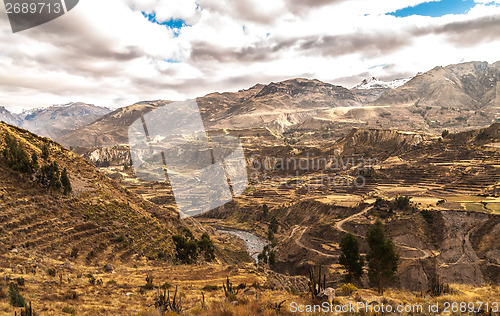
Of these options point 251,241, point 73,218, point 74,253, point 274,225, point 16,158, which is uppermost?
point 16,158

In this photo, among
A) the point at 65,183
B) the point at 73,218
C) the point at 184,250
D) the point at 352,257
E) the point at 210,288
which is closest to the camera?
the point at 210,288

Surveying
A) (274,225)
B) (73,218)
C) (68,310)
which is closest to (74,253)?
(73,218)

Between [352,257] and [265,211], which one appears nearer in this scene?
[352,257]

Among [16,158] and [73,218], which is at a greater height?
[16,158]

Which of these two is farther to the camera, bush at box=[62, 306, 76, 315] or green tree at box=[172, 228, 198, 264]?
green tree at box=[172, 228, 198, 264]

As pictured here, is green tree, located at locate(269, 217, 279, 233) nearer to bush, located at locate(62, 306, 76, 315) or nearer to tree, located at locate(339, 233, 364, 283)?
tree, located at locate(339, 233, 364, 283)

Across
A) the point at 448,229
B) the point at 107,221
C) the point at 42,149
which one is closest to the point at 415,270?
the point at 448,229

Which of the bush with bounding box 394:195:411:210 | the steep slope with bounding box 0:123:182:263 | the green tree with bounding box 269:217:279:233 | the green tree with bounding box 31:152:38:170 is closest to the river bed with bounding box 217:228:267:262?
the green tree with bounding box 269:217:279:233

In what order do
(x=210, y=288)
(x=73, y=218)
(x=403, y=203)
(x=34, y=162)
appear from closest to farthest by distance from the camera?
1. (x=210, y=288)
2. (x=73, y=218)
3. (x=34, y=162)
4. (x=403, y=203)

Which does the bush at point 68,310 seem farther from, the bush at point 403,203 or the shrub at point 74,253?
the bush at point 403,203

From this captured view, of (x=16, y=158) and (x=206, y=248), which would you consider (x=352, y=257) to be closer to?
(x=206, y=248)
